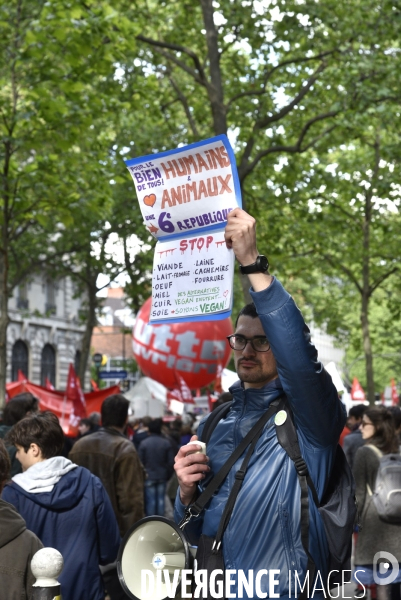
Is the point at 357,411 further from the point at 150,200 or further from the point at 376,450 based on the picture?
the point at 150,200

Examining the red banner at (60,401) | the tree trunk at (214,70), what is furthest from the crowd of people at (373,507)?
the tree trunk at (214,70)

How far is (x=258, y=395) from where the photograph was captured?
12.1ft

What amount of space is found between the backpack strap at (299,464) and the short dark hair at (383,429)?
4601 millimetres

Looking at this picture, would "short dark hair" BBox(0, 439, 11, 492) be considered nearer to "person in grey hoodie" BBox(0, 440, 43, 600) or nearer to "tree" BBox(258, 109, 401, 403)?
"person in grey hoodie" BBox(0, 440, 43, 600)

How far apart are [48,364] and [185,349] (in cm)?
3465

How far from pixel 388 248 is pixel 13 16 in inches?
691

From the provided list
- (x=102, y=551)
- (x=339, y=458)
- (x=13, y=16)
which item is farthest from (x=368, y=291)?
(x=339, y=458)

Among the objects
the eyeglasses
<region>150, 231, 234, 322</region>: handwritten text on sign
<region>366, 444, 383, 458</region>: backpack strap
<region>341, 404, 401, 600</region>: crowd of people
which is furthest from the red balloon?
the eyeglasses

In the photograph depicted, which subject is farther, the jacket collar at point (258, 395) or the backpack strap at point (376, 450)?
the backpack strap at point (376, 450)

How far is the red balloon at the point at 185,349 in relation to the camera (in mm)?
18141

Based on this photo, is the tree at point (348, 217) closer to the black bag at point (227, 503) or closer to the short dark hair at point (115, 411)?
the short dark hair at point (115, 411)

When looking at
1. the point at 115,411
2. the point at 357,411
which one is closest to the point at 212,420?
the point at 115,411

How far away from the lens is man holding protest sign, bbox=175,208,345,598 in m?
3.36

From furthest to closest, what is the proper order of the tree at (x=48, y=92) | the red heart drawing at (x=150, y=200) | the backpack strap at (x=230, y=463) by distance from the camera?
1. the tree at (x=48, y=92)
2. the red heart drawing at (x=150, y=200)
3. the backpack strap at (x=230, y=463)
